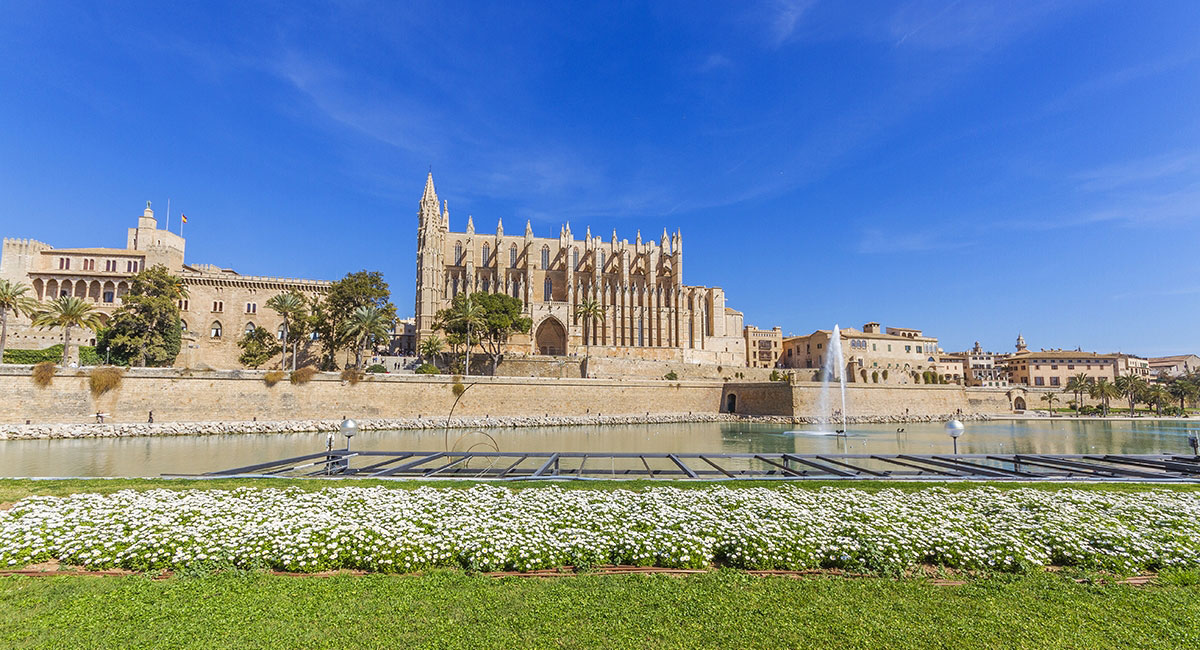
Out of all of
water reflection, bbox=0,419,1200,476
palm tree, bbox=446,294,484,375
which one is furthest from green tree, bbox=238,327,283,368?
water reflection, bbox=0,419,1200,476

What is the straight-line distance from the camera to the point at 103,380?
101 ft

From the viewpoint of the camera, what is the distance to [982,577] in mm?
5586

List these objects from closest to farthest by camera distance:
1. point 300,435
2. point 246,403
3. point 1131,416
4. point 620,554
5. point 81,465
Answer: point 620,554 < point 81,465 < point 300,435 < point 246,403 < point 1131,416

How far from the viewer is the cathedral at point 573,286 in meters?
62.0

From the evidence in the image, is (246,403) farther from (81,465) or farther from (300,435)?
(81,465)

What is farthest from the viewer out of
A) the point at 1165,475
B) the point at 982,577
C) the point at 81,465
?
the point at 81,465

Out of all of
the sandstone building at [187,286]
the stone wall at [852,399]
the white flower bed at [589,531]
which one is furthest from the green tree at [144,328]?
the stone wall at [852,399]

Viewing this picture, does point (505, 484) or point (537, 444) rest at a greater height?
point (505, 484)

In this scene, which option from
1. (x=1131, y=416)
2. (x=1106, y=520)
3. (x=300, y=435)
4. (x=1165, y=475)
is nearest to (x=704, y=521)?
(x=1106, y=520)

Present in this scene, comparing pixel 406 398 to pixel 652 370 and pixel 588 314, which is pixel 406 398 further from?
pixel 588 314

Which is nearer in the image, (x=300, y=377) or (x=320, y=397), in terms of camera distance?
(x=300, y=377)

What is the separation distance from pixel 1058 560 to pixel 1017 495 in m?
2.73

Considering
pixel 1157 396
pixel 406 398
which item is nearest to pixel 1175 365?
pixel 1157 396

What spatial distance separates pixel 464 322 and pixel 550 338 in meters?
16.3
